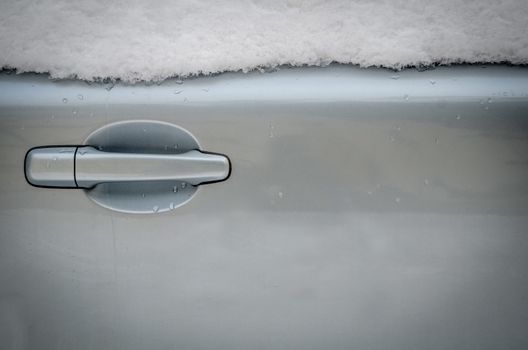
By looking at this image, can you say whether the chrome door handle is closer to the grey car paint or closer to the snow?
the grey car paint

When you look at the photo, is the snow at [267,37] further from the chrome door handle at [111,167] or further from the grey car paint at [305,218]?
the chrome door handle at [111,167]

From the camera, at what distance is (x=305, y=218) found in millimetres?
1343

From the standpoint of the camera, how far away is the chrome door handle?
1.35 meters

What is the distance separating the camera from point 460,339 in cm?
137

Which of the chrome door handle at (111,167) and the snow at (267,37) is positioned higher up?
the snow at (267,37)

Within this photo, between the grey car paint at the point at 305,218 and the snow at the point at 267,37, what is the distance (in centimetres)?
3

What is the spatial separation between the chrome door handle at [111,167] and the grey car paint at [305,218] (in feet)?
0.07

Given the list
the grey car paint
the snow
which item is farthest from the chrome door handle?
the snow

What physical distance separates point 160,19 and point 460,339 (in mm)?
947

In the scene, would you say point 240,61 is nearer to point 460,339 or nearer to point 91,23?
point 91,23

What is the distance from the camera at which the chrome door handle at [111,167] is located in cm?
135

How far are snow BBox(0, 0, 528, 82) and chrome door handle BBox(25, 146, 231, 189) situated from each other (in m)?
0.17

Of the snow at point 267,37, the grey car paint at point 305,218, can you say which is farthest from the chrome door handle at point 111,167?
the snow at point 267,37

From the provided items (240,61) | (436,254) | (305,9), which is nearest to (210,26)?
(240,61)
